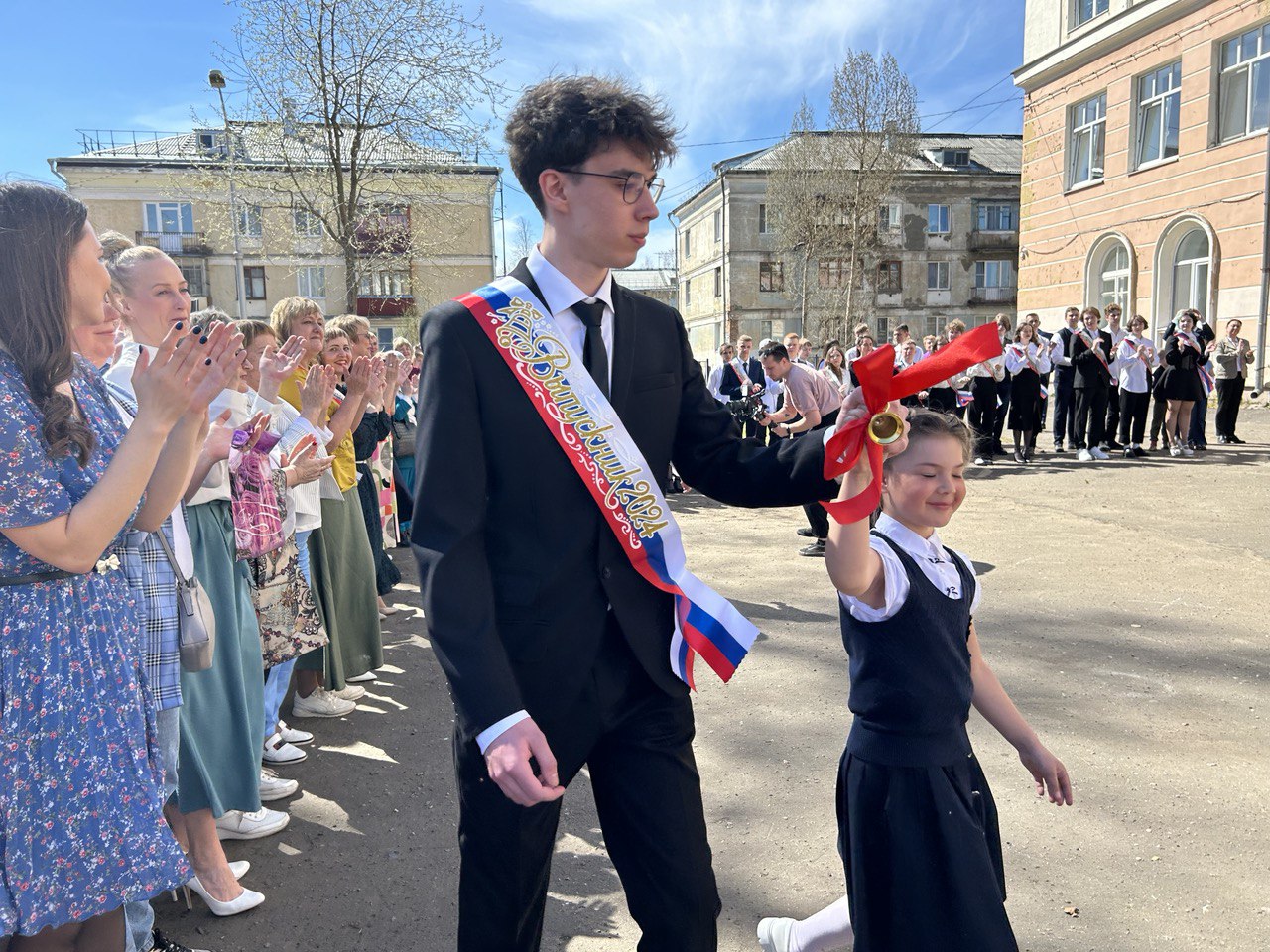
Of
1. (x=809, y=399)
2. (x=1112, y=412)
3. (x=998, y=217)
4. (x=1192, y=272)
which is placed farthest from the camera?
(x=998, y=217)

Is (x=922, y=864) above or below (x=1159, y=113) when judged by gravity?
below

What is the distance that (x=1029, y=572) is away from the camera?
6941mm

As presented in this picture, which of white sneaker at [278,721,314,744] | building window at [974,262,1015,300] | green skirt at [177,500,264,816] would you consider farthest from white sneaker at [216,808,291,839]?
building window at [974,262,1015,300]

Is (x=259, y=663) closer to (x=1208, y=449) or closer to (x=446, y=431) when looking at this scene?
(x=446, y=431)

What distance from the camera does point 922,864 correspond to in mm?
2043

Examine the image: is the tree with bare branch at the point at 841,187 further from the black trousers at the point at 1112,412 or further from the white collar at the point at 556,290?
the white collar at the point at 556,290

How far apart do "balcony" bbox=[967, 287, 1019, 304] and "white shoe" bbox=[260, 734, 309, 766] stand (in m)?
47.5

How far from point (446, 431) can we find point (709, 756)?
2670mm

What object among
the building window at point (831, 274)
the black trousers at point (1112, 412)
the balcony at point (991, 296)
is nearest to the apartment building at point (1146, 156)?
the black trousers at point (1112, 412)

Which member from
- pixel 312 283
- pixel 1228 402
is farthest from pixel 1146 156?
pixel 312 283

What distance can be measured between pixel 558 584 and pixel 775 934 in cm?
139

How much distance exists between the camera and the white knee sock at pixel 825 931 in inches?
93.0

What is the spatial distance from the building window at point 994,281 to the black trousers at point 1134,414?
35239mm

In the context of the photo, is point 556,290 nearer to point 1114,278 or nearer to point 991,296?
point 1114,278
